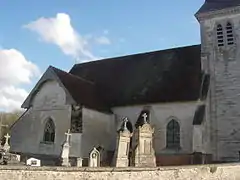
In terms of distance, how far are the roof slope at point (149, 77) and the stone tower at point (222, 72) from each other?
1.12 meters

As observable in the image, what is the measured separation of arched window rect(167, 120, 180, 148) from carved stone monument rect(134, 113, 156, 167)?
10.1ft

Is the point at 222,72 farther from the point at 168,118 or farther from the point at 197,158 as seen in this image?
the point at 197,158

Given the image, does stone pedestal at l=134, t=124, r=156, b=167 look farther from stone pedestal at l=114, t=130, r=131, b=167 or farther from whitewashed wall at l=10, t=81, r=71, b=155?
whitewashed wall at l=10, t=81, r=71, b=155

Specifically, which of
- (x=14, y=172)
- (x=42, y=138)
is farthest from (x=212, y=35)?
(x=14, y=172)

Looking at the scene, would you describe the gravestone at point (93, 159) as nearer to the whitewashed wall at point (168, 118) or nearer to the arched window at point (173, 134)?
the whitewashed wall at point (168, 118)

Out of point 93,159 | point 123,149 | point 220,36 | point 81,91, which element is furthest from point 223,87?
point 93,159

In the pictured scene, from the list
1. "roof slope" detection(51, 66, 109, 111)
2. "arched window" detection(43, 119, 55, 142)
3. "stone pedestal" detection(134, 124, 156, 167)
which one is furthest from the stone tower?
"arched window" detection(43, 119, 55, 142)

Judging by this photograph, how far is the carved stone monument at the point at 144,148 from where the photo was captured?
1841 centimetres

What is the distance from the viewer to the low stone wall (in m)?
10.4

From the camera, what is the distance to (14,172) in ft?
33.8

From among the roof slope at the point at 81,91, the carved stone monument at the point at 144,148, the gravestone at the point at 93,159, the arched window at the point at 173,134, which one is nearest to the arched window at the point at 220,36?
the arched window at the point at 173,134

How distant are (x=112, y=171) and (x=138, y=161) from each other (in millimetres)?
6750

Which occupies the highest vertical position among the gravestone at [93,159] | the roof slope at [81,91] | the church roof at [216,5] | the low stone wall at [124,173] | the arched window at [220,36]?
the church roof at [216,5]

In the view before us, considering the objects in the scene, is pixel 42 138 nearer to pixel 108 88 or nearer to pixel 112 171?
pixel 108 88
